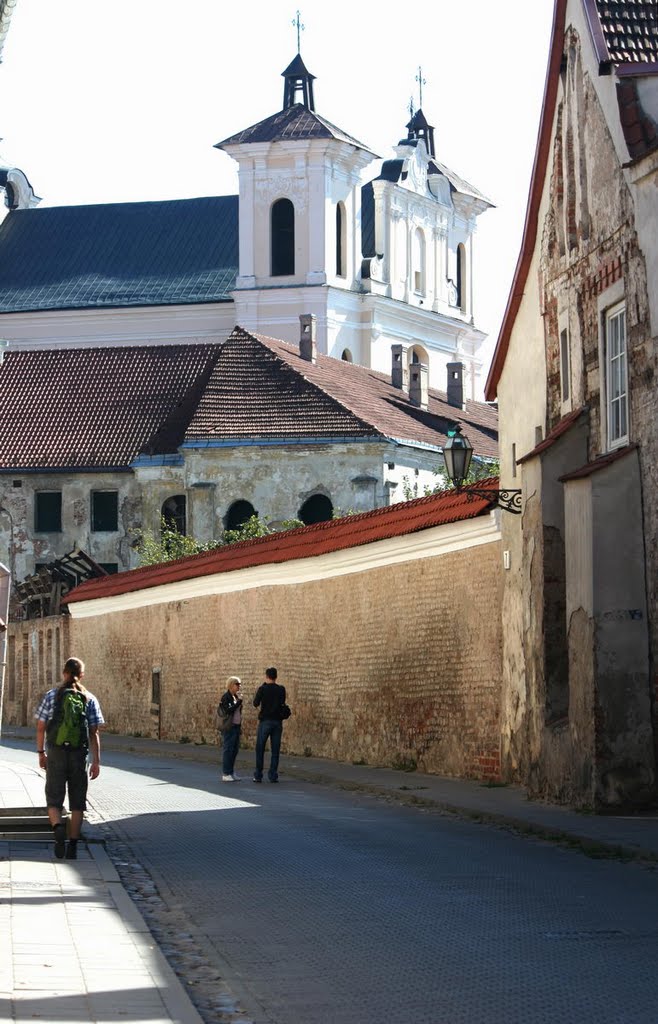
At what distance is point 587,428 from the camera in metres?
20.5

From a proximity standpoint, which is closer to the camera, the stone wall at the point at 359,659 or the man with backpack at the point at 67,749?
the man with backpack at the point at 67,749

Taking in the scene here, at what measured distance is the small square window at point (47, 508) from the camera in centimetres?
6788

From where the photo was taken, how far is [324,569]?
29125 mm

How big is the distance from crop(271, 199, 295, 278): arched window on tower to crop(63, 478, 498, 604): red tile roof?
4764 centimetres

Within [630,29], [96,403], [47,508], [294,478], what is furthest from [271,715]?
[96,403]

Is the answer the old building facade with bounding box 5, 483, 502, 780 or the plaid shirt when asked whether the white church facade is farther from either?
the plaid shirt

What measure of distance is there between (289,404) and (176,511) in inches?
247

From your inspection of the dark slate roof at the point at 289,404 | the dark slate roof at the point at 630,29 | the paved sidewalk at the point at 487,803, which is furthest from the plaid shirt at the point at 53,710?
the dark slate roof at the point at 289,404

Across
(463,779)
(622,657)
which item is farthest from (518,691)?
(622,657)

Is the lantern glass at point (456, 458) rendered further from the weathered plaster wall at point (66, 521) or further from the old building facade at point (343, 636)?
the weathered plaster wall at point (66, 521)

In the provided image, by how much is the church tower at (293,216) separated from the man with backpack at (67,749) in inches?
2832

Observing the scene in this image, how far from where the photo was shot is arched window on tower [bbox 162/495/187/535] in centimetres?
6506

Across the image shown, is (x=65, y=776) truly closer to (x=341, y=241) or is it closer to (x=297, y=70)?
(x=341, y=241)

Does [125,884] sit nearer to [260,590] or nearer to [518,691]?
[518,691]
